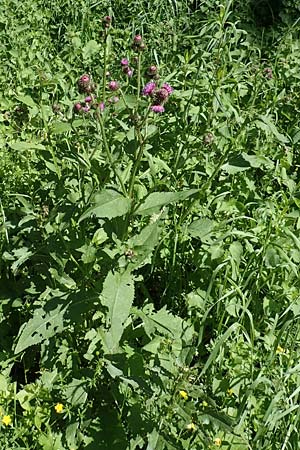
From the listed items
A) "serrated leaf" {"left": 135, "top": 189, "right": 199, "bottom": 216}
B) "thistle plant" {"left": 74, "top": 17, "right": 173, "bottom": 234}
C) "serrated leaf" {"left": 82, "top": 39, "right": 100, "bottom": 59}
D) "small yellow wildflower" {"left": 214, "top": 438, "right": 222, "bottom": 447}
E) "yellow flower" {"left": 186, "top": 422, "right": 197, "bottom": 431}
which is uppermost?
"thistle plant" {"left": 74, "top": 17, "right": 173, "bottom": 234}

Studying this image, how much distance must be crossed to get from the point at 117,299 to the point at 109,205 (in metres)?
0.30

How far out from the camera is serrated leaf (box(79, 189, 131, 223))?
7.57ft

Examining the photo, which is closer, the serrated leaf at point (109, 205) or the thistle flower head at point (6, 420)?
the serrated leaf at point (109, 205)

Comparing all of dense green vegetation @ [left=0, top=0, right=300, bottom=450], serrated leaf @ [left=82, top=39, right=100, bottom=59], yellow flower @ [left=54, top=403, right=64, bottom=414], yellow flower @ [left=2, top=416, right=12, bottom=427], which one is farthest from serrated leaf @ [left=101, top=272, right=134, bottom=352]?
serrated leaf @ [left=82, top=39, right=100, bottom=59]

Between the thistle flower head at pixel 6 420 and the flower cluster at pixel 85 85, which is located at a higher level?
the flower cluster at pixel 85 85

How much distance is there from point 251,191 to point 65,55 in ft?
6.92

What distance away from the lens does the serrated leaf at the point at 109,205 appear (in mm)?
2308

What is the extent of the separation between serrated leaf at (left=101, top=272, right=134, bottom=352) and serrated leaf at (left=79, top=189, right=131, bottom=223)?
21cm

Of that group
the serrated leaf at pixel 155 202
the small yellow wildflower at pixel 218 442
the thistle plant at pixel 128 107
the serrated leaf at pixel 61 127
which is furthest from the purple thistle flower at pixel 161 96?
the small yellow wildflower at pixel 218 442

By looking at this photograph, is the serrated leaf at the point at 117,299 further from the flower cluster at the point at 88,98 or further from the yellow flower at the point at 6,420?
the flower cluster at the point at 88,98

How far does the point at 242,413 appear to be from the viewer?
7.99 feet

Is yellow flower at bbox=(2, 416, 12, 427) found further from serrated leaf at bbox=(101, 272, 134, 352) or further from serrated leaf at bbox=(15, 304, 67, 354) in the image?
serrated leaf at bbox=(101, 272, 134, 352)

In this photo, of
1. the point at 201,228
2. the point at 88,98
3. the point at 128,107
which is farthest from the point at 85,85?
the point at 201,228

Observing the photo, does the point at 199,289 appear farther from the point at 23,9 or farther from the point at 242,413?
the point at 23,9
